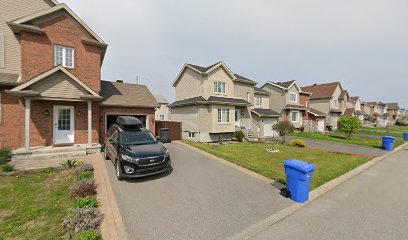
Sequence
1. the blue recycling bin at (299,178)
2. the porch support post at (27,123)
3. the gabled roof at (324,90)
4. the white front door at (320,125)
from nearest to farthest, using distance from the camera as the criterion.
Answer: the blue recycling bin at (299,178) → the porch support post at (27,123) → the white front door at (320,125) → the gabled roof at (324,90)

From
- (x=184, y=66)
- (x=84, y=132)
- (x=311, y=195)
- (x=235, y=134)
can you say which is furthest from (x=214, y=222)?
(x=184, y=66)

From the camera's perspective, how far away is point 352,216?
525cm

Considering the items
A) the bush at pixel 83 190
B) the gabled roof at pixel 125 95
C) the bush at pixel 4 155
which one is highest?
the gabled roof at pixel 125 95

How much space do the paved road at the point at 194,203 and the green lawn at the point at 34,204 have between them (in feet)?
5.10

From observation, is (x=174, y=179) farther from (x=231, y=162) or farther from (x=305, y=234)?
(x=305, y=234)

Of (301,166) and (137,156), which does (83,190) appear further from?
(301,166)

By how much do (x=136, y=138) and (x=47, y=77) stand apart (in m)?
7.51

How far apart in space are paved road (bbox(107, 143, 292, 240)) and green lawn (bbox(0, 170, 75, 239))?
1553 mm

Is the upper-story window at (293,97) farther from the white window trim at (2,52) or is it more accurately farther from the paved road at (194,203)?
the white window trim at (2,52)

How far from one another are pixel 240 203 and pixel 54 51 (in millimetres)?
14813

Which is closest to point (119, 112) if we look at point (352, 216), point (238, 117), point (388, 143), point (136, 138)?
point (136, 138)

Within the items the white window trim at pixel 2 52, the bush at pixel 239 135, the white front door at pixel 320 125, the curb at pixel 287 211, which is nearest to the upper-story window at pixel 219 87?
the bush at pixel 239 135

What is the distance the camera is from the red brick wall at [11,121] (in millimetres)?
11594

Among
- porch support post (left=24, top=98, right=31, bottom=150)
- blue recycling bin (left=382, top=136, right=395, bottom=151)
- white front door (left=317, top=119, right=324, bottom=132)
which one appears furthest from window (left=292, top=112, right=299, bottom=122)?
porch support post (left=24, top=98, right=31, bottom=150)
